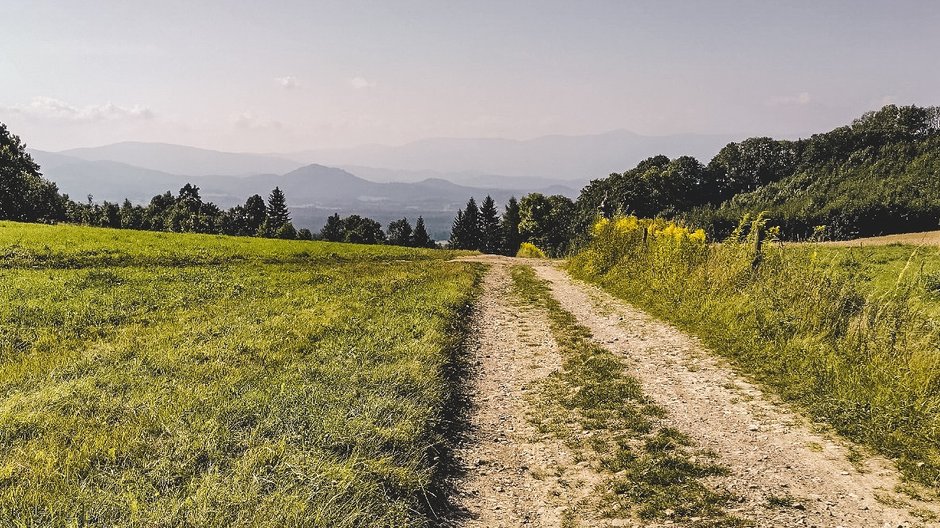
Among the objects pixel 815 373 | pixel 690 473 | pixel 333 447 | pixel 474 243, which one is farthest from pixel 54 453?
pixel 474 243

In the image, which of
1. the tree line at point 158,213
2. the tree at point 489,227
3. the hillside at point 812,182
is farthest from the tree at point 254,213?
the hillside at point 812,182

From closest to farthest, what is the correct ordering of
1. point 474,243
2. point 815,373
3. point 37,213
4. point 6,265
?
point 815,373 < point 6,265 < point 37,213 < point 474,243

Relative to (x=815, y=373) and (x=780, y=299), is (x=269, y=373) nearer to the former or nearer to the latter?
(x=815, y=373)

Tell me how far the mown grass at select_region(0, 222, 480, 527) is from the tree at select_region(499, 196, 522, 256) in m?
100

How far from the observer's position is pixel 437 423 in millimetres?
6918

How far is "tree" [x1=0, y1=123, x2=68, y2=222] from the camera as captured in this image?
5778cm

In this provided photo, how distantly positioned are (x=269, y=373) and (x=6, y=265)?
1877 centimetres

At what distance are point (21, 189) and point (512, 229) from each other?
84.6m

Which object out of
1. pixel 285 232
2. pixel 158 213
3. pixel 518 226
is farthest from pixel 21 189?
pixel 518 226

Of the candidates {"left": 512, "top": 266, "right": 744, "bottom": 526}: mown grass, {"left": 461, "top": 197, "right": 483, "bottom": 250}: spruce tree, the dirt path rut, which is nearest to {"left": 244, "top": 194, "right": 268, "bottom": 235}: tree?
{"left": 461, "top": 197, "right": 483, "bottom": 250}: spruce tree

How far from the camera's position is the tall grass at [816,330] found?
6.53m

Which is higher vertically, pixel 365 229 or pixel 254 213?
pixel 254 213

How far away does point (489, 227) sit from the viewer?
13325cm

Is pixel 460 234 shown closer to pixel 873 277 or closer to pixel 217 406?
pixel 873 277
